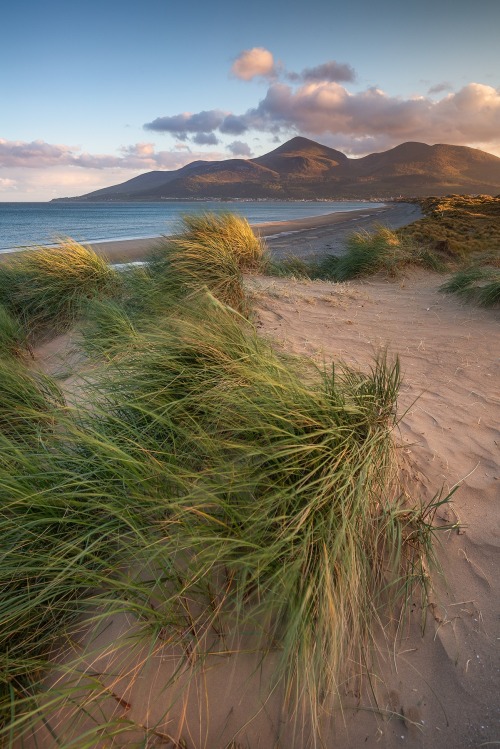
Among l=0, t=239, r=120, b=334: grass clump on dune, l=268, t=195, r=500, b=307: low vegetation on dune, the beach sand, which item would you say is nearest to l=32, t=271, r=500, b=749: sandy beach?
the beach sand

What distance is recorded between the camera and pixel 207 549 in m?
1.52

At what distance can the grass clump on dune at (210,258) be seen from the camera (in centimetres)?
524

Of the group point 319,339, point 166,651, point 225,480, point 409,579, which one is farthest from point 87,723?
point 319,339

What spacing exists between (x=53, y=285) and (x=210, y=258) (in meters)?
2.15

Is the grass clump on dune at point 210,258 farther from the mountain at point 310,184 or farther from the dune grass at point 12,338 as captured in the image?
the mountain at point 310,184

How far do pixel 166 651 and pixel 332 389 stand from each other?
4.21ft

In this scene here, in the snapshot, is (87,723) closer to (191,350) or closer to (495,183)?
(191,350)

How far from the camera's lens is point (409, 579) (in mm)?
1658

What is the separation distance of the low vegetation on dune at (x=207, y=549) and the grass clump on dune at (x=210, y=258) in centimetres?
284

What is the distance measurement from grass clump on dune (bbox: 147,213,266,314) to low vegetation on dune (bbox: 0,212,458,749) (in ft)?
9.31

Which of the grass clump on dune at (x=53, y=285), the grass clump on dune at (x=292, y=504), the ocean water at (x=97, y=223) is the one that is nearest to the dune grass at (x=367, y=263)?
the ocean water at (x=97, y=223)

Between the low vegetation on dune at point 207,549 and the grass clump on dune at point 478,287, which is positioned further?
the grass clump on dune at point 478,287

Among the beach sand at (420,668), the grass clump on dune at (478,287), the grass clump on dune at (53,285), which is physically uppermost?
the grass clump on dune at (53,285)

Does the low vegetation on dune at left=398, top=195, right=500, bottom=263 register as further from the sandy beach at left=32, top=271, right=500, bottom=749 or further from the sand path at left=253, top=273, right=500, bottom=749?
the sandy beach at left=32, top=271, right=500, bottom=749
